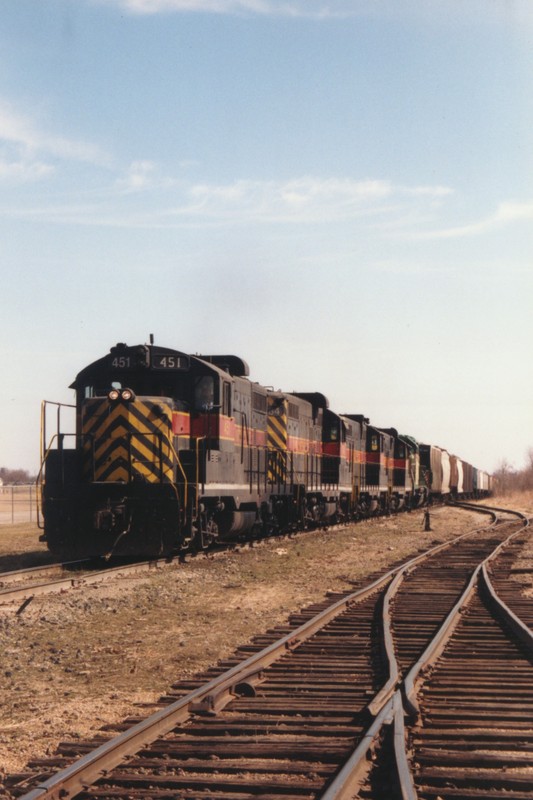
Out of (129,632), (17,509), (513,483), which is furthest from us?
(513,483)

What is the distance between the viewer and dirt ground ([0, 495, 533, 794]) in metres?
6.48

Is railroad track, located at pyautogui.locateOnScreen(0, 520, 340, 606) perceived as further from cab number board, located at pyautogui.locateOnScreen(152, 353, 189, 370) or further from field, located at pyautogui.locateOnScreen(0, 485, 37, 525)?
field, located at pyautogui.locateOnScreen(0, 485, 37, 525)

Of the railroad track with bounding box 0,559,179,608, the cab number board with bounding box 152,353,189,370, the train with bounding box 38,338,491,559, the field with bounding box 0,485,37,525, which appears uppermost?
the cab number board with bounding box 152,353,189,370

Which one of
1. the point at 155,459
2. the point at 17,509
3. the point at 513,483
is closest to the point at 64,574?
the point at 155,459

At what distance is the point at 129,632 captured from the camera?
9.78m

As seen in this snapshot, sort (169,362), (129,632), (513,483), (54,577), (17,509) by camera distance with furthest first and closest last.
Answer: (513,483) → (17,509) → (169,362) → (54,577) → (129,632)

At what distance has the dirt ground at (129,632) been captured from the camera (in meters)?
6.48

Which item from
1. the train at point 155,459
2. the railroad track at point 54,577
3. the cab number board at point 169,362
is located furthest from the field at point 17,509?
the cab number board at point 169,362

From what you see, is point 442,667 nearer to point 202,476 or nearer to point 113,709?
point 113,709

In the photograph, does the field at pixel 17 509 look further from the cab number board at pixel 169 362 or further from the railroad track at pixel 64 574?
the cab number board at pixel 169 362

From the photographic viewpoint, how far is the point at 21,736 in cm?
587

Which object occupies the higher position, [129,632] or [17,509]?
[129,632]

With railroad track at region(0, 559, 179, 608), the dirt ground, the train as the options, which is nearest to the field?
the train

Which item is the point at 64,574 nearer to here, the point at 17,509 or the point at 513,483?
the point at 17,509
